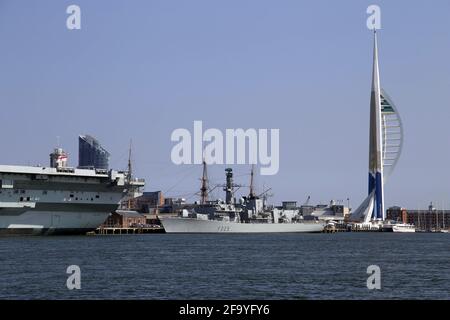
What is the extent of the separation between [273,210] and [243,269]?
6992cm

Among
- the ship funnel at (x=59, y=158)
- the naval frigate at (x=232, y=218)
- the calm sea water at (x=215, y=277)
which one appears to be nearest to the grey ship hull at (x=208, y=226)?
the naval frigate at (x=232, y=218)

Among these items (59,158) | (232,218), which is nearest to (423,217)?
(232,218)

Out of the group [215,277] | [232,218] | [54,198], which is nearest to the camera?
[215,277]

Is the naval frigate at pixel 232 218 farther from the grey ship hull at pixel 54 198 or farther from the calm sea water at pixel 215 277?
the calm sea water at pixel 215 277

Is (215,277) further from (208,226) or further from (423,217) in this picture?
(423,217)

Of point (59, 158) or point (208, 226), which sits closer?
point (59, 158)

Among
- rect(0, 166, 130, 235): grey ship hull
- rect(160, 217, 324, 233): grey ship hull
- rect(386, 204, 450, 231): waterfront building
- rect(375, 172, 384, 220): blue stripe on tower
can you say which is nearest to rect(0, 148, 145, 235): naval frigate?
rect(0, 166, 130, 235): grey ship hull

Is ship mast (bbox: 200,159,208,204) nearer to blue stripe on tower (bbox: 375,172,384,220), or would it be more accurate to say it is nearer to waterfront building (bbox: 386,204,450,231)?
blue stripe on tower (bbox: 375,172,384,220)

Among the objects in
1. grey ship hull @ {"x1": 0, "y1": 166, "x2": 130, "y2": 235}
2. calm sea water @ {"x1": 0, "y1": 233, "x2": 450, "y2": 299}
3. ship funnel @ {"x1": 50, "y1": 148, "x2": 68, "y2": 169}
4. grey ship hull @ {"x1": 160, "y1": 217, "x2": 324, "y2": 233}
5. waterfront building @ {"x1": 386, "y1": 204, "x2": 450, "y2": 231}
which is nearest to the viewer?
calm sea water @ {"x1": 0, "y1": 233, "x2": 450, "y2": 299}

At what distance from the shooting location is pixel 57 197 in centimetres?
6034

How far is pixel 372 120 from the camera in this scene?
364 ft

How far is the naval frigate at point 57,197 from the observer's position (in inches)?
2267

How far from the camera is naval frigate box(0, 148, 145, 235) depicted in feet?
189
